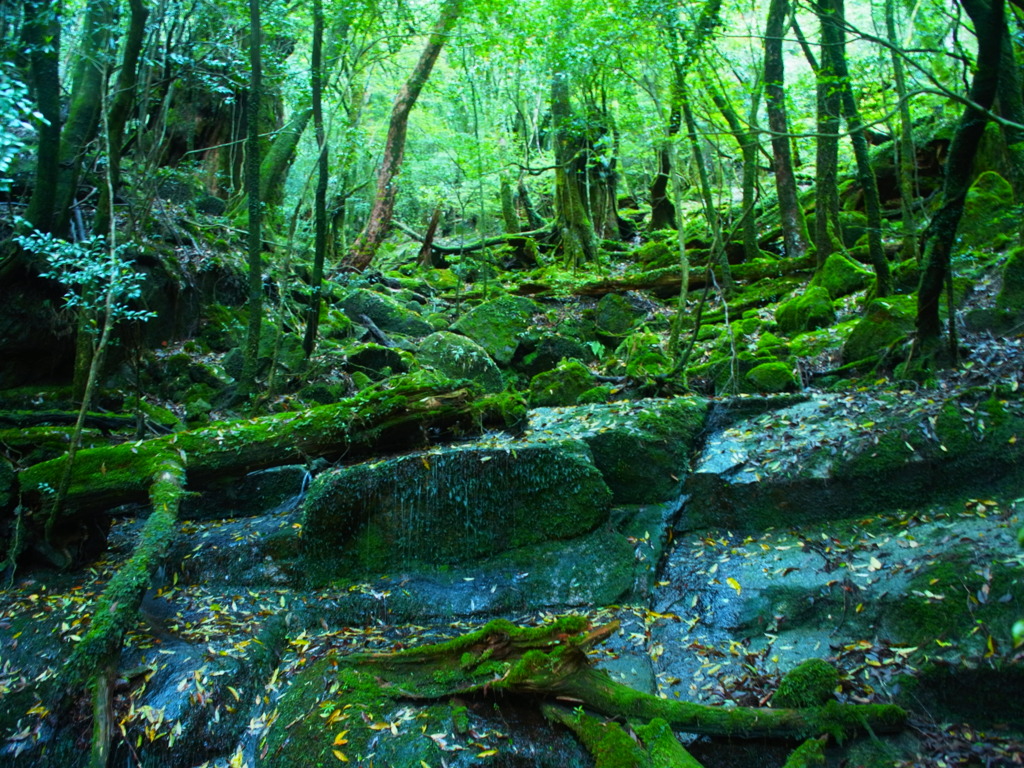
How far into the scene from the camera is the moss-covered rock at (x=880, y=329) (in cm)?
795

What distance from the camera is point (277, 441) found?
22.4ft

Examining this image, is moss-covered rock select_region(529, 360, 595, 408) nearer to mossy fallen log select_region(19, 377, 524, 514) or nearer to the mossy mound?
mossy fallen log select_region(19, 377, 524, 514)

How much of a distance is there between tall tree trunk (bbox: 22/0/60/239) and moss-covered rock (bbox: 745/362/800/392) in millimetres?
9440

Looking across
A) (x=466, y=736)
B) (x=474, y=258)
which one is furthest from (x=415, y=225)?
(x=466, y=736)

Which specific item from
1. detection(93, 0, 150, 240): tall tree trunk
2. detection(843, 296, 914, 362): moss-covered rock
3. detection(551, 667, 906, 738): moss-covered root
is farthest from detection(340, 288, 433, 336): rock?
detection(551, 667, 906, 738): moss-covered root

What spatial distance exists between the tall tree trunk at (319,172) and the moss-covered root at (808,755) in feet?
28.5

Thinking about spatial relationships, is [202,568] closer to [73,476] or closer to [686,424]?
[73,476]

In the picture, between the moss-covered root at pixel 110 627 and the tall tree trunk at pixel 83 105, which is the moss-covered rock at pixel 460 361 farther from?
the moss-covered root at pixel 110 627

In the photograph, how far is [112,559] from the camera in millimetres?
6758

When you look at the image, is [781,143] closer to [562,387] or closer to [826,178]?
[826,178]

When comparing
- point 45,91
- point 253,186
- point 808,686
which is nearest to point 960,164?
point 808,686

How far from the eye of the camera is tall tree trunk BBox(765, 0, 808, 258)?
11.3 metres

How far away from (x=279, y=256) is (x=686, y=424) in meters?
10.8

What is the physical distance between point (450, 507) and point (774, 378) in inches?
199
